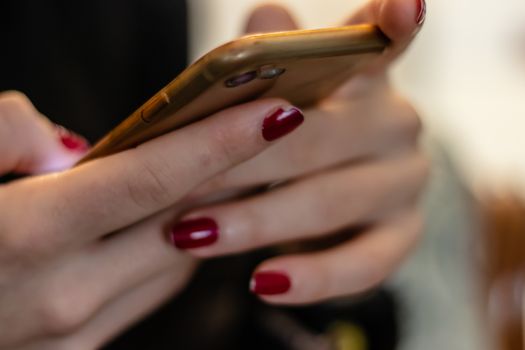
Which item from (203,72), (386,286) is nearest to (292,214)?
(203,72)

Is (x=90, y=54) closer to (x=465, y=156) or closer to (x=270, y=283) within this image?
(x=270, y=283)

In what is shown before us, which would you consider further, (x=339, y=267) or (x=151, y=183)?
(x=339, y=267)

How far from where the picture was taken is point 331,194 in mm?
430

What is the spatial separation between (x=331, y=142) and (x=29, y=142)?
8.3 inches

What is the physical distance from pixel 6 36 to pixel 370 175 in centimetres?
41

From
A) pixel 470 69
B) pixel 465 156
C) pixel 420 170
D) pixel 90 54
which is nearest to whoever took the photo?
pixel 420 170

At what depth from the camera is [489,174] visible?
169cm

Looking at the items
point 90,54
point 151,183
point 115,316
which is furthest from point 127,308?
point 90,54

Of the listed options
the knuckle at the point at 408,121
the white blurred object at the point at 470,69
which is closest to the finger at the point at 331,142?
the knuckle at the point at 408,121

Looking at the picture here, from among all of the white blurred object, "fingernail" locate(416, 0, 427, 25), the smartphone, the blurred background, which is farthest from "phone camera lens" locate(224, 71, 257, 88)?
the white blurred object

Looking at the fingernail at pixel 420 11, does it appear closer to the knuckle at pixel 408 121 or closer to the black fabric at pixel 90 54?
the knuckle at pixel 408 121

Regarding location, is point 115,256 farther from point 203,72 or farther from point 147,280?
point 203,72

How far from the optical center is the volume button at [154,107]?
0.27 m

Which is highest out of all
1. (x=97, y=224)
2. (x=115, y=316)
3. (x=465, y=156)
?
(x=97, y=224)
